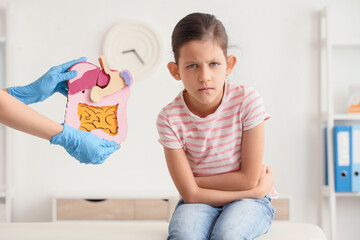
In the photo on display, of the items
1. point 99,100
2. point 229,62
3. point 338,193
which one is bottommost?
point 338,193

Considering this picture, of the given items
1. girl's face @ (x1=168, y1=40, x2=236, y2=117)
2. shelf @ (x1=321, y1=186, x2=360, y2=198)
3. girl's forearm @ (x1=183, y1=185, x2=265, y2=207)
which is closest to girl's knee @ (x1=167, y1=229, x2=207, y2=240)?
girl's forearm @ (x1=183, y1=185, x2=265, y2=207)

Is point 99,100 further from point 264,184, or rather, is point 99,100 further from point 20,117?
point 264,184

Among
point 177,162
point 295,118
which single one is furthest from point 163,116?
point 295,118

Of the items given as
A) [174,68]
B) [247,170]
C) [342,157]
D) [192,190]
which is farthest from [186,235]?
[342,157]

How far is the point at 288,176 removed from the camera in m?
3.01

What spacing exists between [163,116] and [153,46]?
4.85 ft

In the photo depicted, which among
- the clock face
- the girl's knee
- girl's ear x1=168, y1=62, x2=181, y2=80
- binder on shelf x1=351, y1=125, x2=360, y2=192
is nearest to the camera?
the girl's knee

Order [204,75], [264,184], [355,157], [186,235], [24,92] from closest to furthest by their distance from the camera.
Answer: [186,235] → [204,75] → [264,184] → [24,92] → [355,157]

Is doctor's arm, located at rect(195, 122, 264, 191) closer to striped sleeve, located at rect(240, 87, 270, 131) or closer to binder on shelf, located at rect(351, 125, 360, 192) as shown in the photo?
striped sleeve, located at rect(240, 87, 270, 131)

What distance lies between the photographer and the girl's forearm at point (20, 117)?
54.2 inches

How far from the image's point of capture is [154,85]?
9.76ft

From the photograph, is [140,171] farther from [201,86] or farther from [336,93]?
[201,86]

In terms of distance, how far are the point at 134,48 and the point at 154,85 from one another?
0.25 m

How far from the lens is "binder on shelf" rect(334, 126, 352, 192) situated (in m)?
2.75
